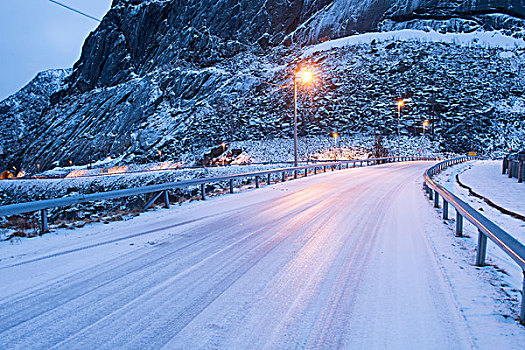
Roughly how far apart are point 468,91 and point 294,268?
7437cm

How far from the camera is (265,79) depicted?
81.6 m

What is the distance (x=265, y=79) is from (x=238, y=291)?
83.8 metres

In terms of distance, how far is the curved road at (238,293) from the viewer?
2.18m

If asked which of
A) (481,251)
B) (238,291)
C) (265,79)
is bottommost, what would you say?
(238,291)

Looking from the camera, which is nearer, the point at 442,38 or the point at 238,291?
the point at 238,291

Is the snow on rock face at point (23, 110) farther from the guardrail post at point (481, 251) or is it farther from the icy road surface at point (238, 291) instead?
the guardrail post at point (481, 251)

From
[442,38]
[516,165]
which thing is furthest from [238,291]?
[442,38]

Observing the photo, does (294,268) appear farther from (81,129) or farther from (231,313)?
(81,129)

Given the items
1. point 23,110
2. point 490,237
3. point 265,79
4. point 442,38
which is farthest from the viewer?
point 23,110

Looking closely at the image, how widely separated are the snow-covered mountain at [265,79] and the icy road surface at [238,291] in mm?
55066

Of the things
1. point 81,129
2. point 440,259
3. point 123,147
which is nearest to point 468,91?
point 440,259

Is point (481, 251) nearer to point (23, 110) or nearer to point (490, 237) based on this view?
point (490, 237)

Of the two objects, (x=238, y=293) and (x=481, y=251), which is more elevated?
(x=481, y=251)

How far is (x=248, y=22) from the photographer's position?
345 feet
